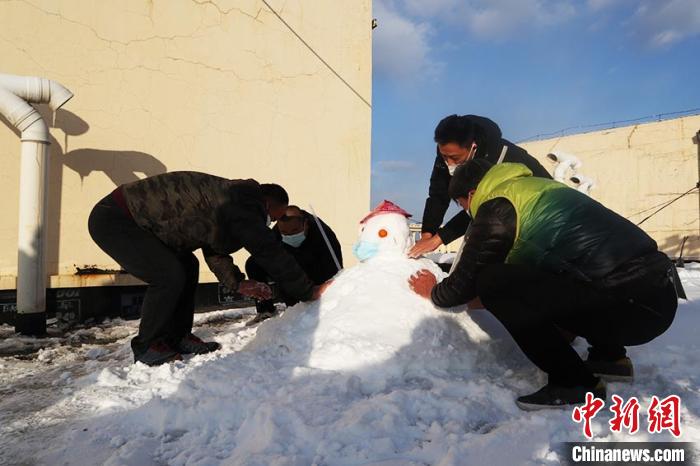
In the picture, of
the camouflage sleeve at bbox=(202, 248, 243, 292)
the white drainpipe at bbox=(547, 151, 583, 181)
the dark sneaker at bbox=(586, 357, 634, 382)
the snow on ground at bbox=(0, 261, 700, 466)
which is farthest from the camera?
the white drainpipe at bbox=(547, 151, 583, 181)

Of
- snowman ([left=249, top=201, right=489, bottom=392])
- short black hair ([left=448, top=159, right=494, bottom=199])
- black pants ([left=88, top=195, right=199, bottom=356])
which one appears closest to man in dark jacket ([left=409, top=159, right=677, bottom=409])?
short black hair ([left=448, top=159, right=494, bottom=199])

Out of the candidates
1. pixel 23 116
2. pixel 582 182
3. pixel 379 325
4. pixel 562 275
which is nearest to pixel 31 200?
pixel 23 116

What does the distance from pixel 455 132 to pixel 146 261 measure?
5.82 feet

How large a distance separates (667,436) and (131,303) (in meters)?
4.13

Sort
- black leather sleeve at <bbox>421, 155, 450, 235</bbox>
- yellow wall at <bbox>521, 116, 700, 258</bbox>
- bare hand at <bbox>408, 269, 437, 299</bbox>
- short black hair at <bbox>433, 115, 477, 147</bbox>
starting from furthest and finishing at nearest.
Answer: yellow wall at <bbox>521, 116, 700, 258</bbox>, black leather sleeve at <bbox>421, 155, 450, 235</bbox>, short black hair at <bbox>433, 115, 477, 147</bbox>, bare hand at <bbox>408, 269, 437, 299</bbox>

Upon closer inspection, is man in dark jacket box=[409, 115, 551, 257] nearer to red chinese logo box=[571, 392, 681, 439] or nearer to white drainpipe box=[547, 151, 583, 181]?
red chinese logo box=[571, 392, 681, 439]

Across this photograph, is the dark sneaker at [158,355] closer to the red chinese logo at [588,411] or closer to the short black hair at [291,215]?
the short black hair at [291,215]

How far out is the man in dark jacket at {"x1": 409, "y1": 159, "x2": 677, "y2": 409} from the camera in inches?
63.4

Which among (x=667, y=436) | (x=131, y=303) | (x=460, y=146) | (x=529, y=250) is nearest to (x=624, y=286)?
(x=529, y=250)

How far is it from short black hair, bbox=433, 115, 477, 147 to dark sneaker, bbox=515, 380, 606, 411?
1335 mm

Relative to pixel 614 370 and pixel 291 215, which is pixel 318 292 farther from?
pixel 614 370

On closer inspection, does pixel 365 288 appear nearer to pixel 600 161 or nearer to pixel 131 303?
pixel 131 303

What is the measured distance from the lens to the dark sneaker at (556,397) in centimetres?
163

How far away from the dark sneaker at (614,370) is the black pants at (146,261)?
2035mm
